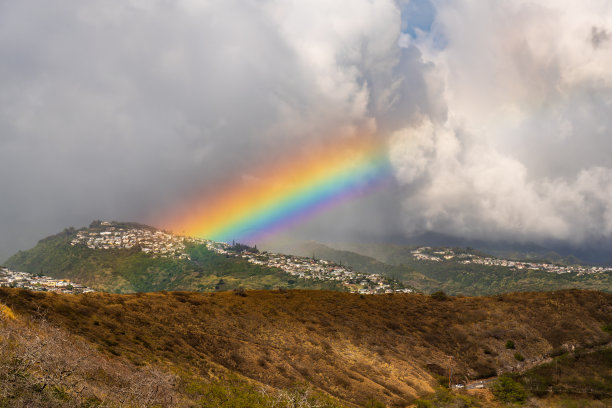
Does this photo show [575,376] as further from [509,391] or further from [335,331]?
[335,331]

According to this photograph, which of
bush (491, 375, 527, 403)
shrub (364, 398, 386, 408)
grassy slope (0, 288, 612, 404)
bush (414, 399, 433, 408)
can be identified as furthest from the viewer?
bush (491, 375, 527, 403)

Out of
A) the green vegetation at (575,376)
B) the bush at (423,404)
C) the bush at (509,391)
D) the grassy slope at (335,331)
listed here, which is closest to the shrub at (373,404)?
the grassy slope at (335,331)

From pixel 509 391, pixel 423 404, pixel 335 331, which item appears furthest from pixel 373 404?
pixel 335 331

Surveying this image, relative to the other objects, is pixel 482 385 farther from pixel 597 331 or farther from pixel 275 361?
pixel 597 331

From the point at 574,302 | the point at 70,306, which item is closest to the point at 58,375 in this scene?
the point at 70,306

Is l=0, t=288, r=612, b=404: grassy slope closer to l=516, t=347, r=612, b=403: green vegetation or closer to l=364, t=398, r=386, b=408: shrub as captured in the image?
l=364, t=398, r=386, b=408: shrub

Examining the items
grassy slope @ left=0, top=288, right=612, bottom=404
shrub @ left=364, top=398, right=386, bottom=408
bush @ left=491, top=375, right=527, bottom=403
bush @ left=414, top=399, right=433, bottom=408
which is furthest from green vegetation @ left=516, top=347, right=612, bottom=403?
shrub @ left=364, top=398, right=386, bottom=408
